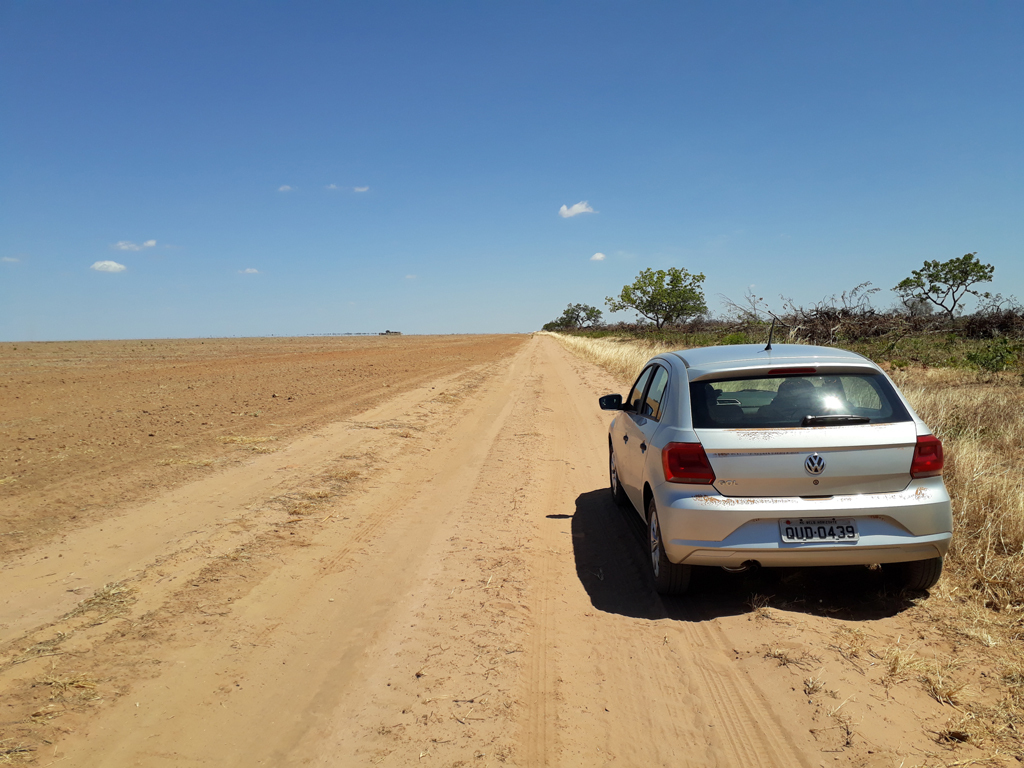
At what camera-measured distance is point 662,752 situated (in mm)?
2900

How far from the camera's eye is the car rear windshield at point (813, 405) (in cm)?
415

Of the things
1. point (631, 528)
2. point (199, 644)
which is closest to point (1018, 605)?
point (631, 528)

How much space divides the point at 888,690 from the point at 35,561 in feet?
20.5

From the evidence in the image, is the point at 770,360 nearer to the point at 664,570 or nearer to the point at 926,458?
the point at 926,458

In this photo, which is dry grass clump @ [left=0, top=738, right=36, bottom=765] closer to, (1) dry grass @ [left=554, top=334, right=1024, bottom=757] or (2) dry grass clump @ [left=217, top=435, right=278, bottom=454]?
(1) dry grass @ [left=554, top=334, right=1024, bottom=757]

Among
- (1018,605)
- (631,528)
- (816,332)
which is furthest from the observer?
(816,332)

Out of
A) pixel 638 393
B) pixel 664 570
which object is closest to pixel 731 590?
pixel 664 570

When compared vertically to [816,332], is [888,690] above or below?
below

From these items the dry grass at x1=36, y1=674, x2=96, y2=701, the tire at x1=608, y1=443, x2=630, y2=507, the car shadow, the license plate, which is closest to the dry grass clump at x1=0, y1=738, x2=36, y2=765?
the dry grass at x1=36, y1=674, x2=96, y2=701

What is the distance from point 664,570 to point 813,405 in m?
1.53

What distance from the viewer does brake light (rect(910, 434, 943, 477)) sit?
13.2 ft

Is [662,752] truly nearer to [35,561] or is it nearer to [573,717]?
[573,717]

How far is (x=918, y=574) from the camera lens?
4270 millimetres

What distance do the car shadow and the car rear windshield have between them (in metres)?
1.29
